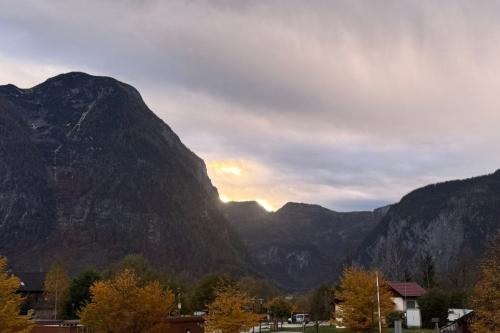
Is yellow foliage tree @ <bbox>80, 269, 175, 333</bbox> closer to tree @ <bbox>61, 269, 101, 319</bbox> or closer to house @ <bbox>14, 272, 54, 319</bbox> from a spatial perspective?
tree @ <bbox>61, 269, 101, 319</bbox>

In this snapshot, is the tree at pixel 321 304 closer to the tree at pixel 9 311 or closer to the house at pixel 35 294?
the house at pixel 35 294

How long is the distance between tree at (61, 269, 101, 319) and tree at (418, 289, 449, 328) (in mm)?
58902

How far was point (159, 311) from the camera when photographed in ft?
221

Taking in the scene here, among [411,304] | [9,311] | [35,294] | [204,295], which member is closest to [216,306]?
[9,311]

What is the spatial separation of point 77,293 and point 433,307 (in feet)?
211

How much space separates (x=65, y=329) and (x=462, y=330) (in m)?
49.2

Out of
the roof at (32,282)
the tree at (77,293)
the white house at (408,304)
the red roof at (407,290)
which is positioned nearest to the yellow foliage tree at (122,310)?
the white house at (408,304)

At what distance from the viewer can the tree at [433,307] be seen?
97.6 meters

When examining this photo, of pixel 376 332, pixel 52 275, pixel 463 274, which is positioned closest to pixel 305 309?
pixel 463 274

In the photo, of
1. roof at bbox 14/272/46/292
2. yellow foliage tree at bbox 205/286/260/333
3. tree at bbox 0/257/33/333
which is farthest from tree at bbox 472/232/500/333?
roof at bbox 14/272/46/292

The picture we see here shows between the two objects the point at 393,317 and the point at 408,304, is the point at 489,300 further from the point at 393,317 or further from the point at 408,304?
the point at 408,304

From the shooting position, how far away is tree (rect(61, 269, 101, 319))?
106188 millimetres

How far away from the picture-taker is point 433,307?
320ft

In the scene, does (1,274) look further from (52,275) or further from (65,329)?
(52,275)
